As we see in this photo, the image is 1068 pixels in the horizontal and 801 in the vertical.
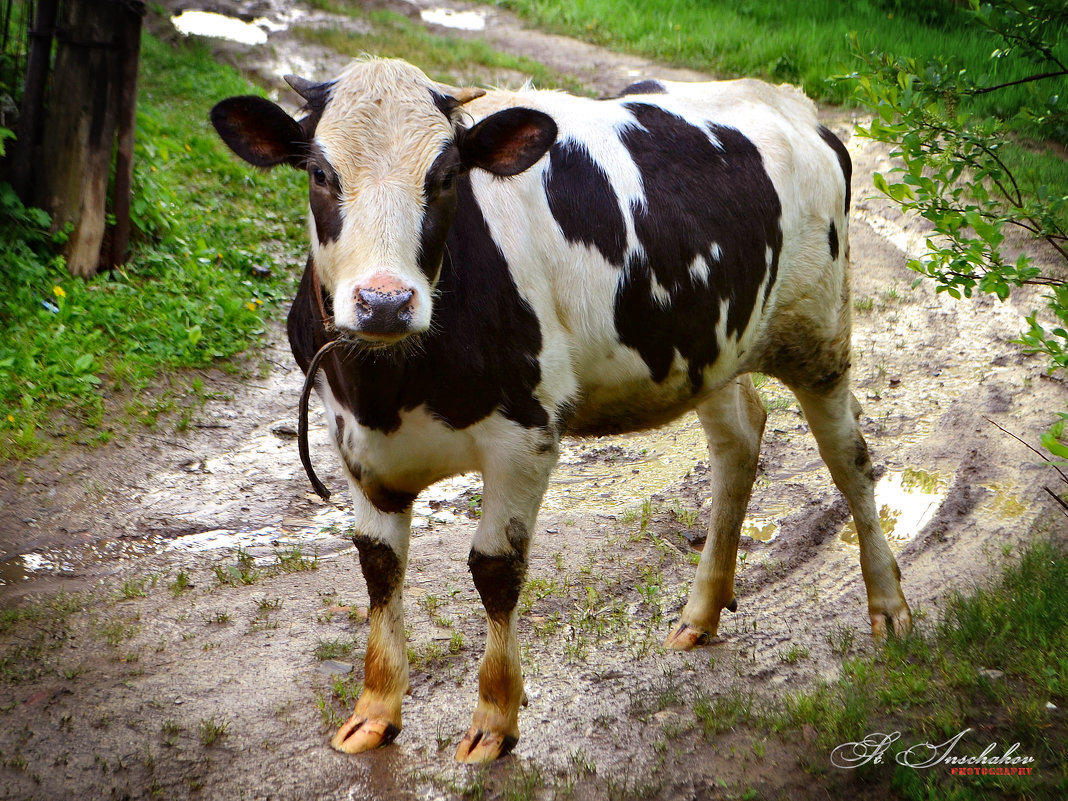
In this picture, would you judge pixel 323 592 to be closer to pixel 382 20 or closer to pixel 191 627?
pixel 191 627

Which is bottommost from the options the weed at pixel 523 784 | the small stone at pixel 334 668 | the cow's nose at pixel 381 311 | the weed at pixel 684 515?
the small stone at pixel 334 668

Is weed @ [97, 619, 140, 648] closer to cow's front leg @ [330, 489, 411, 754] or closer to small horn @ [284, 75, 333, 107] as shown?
cow's front leg @ [330, 489, 411, 754]

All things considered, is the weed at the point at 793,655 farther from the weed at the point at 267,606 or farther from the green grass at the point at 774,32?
the green grass at the point at 774,32

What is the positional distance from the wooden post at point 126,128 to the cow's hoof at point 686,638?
5.13 m

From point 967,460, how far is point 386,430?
3953 mm

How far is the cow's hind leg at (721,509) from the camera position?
4.57m

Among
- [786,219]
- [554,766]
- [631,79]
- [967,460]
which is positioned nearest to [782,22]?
[631,79]

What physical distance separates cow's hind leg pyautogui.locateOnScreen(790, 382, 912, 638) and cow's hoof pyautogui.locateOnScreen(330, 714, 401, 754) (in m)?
2.27

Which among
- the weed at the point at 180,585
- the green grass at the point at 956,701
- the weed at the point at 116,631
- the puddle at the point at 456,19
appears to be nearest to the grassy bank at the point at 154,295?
the weed at the point at 180,585

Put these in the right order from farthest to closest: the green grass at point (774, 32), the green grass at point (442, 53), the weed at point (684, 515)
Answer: the green grass at point (442, 53) → the green grass at point (774, 32) → the weed at point (684, 515)

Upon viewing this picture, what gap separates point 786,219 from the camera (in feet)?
14.2

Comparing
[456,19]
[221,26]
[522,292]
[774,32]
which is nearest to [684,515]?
[522,292]

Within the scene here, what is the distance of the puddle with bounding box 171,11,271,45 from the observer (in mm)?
12492

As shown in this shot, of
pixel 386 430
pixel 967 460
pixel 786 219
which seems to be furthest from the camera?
pixel 967 460
